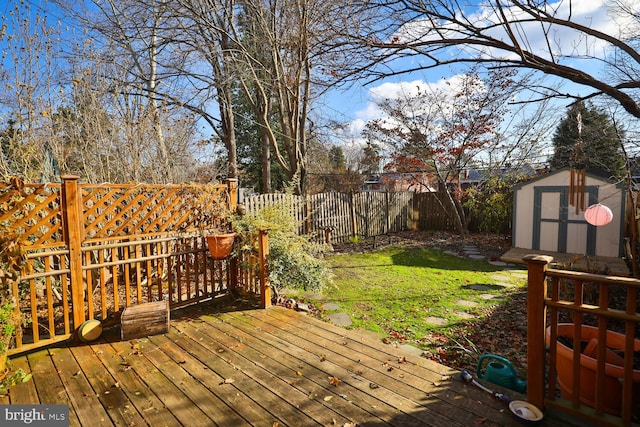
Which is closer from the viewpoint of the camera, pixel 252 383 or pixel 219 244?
pixel 252 383

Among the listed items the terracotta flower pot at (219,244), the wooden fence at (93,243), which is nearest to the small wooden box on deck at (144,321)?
the wooden fence at (93,243)

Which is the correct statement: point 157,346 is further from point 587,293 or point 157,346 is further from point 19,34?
point 587,293

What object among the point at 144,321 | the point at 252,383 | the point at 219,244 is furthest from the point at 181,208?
the point at 252,383

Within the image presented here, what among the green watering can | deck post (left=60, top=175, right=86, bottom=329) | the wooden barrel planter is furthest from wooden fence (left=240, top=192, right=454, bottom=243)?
the wooden barrel planter

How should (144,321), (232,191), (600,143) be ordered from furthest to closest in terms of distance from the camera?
(600,143), (232,191), (144,321)

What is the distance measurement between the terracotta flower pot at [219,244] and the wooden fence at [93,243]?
20 cm

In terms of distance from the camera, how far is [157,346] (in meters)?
3.08

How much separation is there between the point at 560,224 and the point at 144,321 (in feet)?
27.7

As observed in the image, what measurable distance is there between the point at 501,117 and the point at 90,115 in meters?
9.95

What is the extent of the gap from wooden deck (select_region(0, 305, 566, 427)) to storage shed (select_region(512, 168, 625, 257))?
6.67 meters

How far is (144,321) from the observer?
3.27 m

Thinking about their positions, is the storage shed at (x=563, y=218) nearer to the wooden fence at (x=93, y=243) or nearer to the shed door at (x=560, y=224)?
the shed door at (x=560, y=224)

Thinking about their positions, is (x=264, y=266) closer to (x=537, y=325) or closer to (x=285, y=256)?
(x=285, y=256)

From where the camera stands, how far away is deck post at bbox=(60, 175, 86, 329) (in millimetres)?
3021
